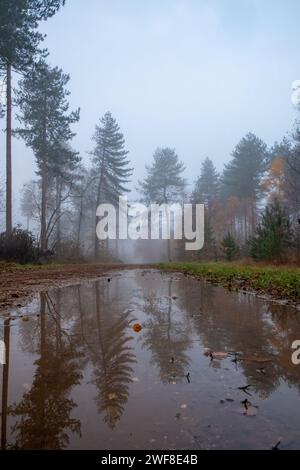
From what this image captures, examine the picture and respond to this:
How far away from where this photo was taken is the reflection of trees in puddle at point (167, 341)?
265cm

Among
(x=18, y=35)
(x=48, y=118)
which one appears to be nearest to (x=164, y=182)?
(x=48, y=118)

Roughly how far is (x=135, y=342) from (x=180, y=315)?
5.31 feet

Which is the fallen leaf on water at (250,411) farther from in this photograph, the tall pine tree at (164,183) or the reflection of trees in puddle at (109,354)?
the tall pine tree at (164,183)

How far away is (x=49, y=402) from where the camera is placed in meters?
2.07

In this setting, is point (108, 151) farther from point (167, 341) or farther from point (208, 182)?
point (167, 341)

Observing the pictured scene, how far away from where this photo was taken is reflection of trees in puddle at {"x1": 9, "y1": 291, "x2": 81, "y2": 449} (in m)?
1.68

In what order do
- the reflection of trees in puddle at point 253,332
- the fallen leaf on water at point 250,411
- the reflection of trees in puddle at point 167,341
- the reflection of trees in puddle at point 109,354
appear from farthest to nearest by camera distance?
the reflection of trees in puddle at point 167,341, the reflection of trees in puddle at point 253,332, the reflection of trees in puddle at point 109,354, the fallen leaf on water at point 250,411

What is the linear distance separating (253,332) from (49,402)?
2.51 metres

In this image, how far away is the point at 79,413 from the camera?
6.30ft

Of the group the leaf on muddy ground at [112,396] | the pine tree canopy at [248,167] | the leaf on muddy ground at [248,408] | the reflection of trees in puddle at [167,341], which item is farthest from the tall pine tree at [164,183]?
the leaf on muddy ground at [248,408]

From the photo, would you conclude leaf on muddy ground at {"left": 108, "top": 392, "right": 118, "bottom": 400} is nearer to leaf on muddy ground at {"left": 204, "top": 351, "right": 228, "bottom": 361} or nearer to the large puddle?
the large puddle

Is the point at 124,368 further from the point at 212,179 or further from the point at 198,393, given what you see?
the point at 212,179

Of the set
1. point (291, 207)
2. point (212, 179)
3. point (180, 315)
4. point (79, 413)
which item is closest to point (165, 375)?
point (79, 413)

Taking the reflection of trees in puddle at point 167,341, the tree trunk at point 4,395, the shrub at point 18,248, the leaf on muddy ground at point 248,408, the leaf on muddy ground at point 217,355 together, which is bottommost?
the reflection of trees in puddle at point 167,341
